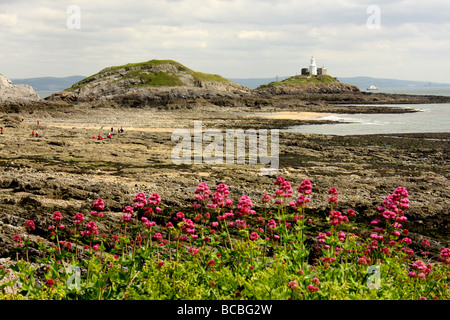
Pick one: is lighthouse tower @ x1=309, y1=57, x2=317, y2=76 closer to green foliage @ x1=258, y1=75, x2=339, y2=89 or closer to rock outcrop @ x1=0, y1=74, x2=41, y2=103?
green foliage @ x1=258, y1=75, x2=339, y2=89

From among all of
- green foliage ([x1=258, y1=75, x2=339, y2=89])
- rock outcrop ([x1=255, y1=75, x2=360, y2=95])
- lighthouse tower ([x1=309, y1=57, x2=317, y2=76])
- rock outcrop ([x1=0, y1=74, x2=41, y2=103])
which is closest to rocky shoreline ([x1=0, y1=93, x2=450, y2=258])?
rock outcrop ([x1=0, y1=74, x2=41, y2=103])

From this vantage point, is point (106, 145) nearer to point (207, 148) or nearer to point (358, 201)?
point (207, 148)

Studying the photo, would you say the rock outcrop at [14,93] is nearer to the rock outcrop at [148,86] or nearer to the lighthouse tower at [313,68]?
the rock outcrop at [148,86]

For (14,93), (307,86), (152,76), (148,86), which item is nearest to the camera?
(14,93)

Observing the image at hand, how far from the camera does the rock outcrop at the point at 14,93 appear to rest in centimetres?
6506

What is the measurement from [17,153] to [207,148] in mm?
11778

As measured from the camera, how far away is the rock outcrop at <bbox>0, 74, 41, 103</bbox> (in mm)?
65062

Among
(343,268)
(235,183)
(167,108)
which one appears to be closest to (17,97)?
(167,108)

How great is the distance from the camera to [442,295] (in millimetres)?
5664

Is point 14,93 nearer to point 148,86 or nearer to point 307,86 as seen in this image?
point 148,86

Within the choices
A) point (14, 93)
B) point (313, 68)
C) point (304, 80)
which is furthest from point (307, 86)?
point (14, 93)

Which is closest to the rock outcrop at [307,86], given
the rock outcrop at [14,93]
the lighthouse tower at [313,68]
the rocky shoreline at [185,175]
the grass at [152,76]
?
the lighthouse tower at [313,68]

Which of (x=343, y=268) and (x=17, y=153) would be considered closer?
(x=343, y=268)

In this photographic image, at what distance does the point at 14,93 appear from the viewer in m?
67.6
